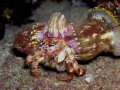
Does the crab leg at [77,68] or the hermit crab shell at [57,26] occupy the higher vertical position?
the hermit crab shell at [57,26]

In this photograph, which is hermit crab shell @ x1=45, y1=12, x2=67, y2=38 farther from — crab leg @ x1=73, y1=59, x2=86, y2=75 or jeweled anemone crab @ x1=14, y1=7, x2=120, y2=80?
crab leg @ x1=73, y1=59, x2=86, y2=75

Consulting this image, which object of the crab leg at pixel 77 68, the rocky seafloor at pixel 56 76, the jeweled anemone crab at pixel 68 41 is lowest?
the rocky seafloor at pixel 56 76

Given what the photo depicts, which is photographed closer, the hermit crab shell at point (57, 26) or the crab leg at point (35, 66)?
the hermit crab shell at point (57, 26)

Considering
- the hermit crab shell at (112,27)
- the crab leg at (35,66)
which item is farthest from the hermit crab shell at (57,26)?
the hermit crab shell at (112,27)

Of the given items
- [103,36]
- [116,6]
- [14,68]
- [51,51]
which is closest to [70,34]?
[51,51]

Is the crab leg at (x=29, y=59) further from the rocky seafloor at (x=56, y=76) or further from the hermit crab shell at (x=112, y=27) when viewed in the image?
the hermit crab shell at (x=112, y=27)

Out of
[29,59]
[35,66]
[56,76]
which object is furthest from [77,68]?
[29,59]

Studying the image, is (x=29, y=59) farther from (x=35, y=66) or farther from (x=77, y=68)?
(x=77, y=68)

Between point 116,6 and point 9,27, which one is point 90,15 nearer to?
point 116,6
